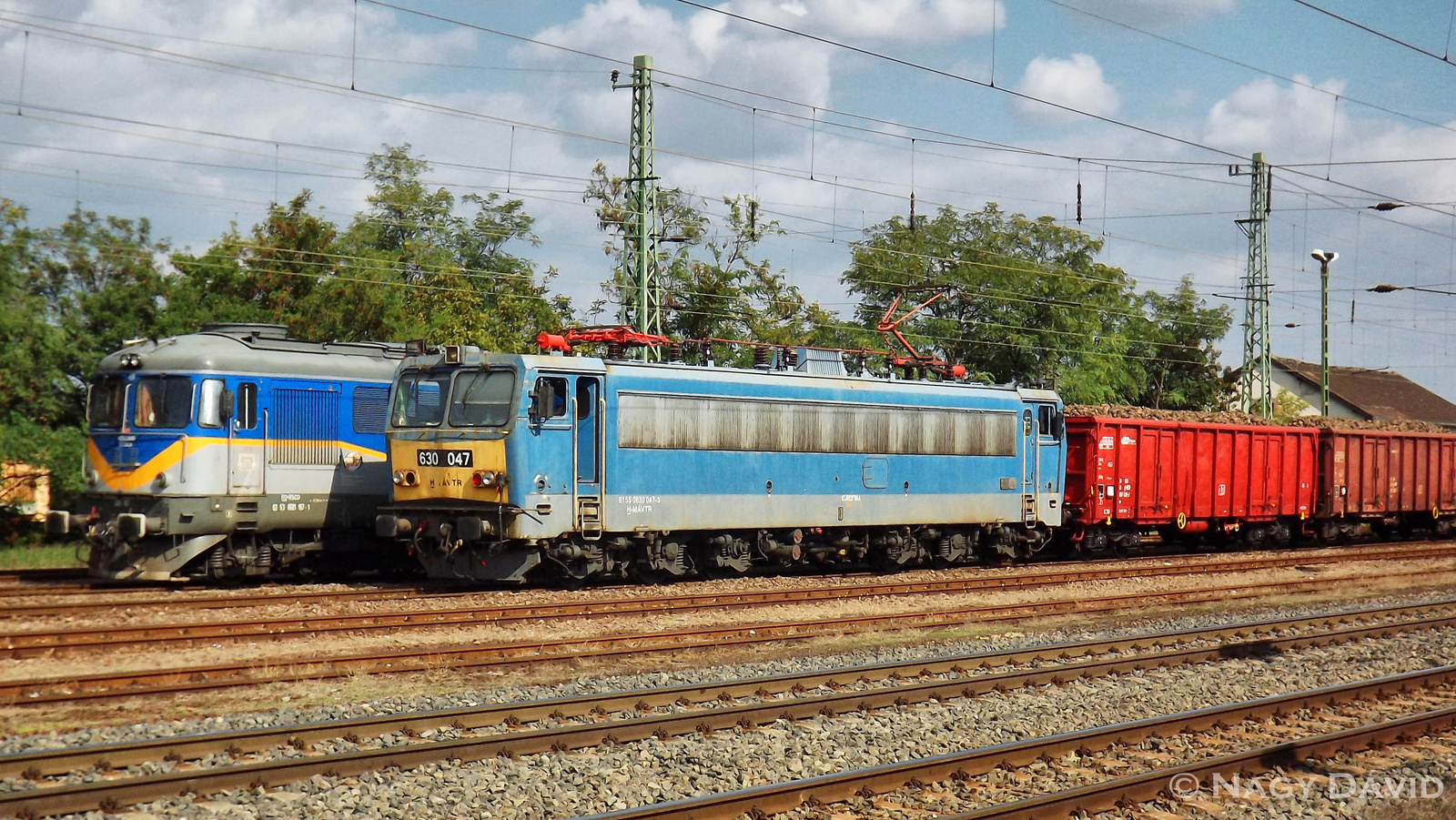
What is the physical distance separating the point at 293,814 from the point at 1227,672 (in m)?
9.83

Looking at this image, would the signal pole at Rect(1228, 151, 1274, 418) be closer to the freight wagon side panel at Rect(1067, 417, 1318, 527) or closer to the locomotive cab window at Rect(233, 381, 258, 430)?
the freight wagon side panel at Rect(1067, 417, 1318, 527)

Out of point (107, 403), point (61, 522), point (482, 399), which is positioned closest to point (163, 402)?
point (107, 403)

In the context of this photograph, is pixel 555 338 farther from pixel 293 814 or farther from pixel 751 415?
pixel 293 814

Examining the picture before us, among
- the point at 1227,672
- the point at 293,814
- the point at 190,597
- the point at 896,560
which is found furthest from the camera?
the point at 896,560

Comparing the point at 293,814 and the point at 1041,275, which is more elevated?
the point at 1041,275

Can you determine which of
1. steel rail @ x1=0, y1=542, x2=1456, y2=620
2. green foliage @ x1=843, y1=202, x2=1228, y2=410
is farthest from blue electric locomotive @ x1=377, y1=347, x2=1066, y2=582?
green foliage @ x1=843, y1=202, x2=1228, y2=410

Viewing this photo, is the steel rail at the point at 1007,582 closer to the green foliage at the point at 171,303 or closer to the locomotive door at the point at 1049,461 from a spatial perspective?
the locomotive door at the point at 1049,461

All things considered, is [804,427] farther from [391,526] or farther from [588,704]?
[588,704]

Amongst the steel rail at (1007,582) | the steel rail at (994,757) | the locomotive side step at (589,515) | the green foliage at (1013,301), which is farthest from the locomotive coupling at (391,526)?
the green foliage at (1013,301)

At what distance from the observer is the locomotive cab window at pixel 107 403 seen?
17.6 m

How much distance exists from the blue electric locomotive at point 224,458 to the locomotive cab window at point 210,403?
2cm

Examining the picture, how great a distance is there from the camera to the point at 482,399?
17188mm

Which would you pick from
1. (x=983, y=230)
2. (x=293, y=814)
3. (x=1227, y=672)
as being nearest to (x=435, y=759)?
(x=293, y=814)

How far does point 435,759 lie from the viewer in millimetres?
8695
